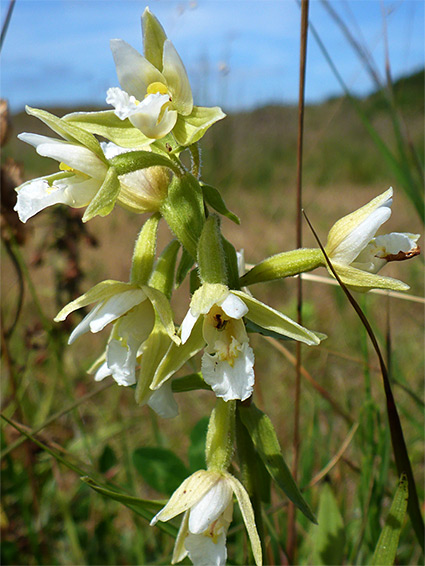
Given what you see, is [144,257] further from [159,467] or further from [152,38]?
[159,467]

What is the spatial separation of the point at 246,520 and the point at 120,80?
3.38ft

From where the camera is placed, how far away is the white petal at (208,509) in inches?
47.9

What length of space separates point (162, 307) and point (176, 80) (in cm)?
52

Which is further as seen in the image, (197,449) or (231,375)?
(197,449)

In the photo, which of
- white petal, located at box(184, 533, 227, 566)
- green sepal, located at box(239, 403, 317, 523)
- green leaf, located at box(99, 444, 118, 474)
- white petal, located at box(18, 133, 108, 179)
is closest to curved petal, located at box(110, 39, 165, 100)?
white petal, located at box(18, 133, 108, 179)

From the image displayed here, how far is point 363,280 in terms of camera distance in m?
1.30

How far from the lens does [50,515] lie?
2260 millimetres

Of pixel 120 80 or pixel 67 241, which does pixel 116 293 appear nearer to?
pixel 120 80

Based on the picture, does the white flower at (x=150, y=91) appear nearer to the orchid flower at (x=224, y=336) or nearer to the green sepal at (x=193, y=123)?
the green sepal at (x=193, y=123)

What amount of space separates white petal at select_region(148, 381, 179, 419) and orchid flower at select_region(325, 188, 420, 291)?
1.61 ft

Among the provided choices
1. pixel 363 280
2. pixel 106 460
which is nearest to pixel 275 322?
pixel 363 280

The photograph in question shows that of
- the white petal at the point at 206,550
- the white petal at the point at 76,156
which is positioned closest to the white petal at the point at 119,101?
the white petal at the point at 76,156

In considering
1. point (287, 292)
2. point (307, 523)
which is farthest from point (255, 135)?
point (307, 523)

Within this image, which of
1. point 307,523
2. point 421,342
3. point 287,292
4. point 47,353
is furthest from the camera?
point 287,292
